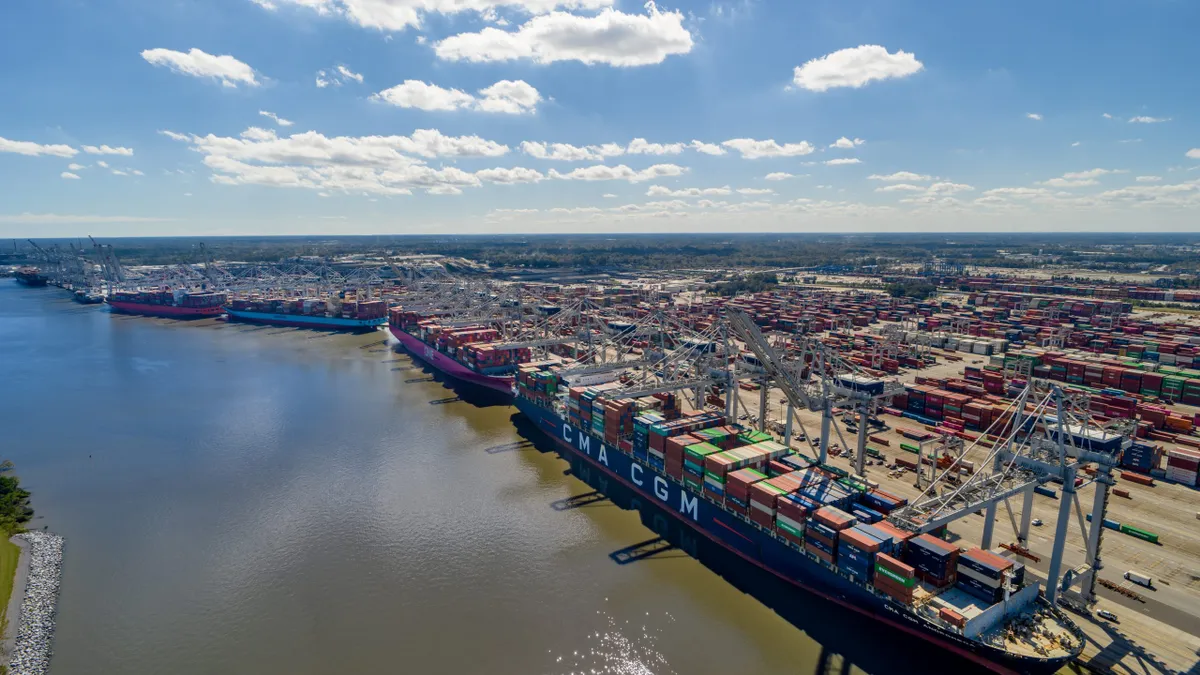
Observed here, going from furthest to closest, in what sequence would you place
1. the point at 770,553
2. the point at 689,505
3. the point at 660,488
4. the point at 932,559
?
the point at 660,488
the point at 689,505
the point at 770,553
the point at 932,559

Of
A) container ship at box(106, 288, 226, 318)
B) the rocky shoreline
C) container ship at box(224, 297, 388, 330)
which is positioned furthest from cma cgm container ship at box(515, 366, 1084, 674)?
container ship at box(106, 288, 226, 318)

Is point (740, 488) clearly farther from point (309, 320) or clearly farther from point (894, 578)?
point (309, 320)

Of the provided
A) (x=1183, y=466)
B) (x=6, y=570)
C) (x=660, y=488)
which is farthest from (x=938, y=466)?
(x=6, y=570)

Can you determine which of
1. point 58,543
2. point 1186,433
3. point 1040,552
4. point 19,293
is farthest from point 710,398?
point 19,293

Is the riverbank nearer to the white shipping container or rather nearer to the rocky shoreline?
the rocky shoreline

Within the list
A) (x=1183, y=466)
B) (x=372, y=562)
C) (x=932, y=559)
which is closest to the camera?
(x=932, y=559)

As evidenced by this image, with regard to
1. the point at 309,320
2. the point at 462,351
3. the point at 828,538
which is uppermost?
the point at 462,351

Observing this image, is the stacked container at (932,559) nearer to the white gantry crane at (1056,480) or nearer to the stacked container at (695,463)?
the white gantry crane at (1056,480)
